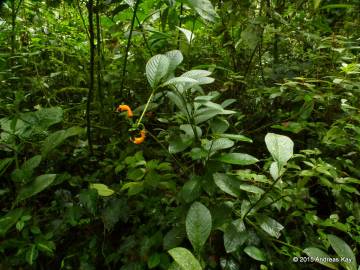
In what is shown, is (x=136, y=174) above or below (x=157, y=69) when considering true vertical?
below

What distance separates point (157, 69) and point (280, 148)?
41cm

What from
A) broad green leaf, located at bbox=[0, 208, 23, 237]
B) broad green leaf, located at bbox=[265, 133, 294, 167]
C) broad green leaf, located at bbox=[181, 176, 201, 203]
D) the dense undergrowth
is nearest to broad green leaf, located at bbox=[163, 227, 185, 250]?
the dense undergrowth

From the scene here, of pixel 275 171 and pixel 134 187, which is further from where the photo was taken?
pixel 134 187

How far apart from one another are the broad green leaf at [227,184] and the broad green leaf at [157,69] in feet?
1.04

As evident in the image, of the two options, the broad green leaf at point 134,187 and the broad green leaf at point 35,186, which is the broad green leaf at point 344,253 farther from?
the broad green leaf at point 35,186

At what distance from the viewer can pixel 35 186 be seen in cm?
101

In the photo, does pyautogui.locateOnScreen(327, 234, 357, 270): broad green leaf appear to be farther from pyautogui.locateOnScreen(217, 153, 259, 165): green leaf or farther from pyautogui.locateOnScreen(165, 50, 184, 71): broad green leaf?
pyautogui.locateOnScreen(165, 50, 184, 71): broad green leaf

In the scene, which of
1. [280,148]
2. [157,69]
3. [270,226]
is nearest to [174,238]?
[270,226]

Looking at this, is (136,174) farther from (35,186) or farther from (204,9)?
(204,9)

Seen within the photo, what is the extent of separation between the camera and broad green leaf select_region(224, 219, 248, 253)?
84 cm

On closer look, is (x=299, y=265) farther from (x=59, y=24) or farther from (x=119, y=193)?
(x=59, y=24)

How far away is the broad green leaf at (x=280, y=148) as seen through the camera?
2.71 ft

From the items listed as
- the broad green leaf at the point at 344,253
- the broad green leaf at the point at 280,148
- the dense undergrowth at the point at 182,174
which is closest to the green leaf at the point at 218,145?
the dense undergrowth at the point at 182,174

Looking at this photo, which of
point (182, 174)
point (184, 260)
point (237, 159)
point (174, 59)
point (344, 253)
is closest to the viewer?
point (184, 260)
